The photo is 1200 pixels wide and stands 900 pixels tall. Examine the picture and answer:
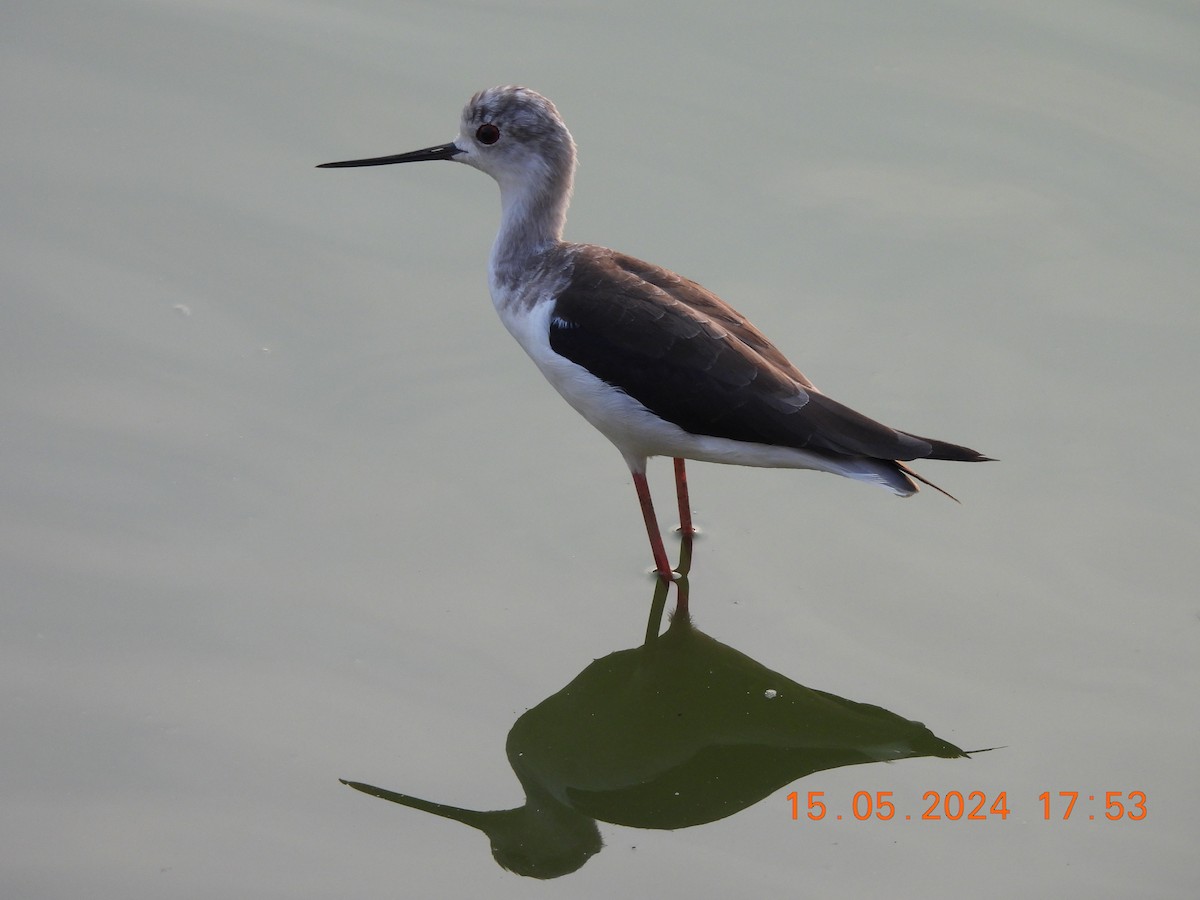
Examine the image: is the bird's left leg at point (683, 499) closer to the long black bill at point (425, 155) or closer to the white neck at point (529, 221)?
the white neck at point (529, 221)

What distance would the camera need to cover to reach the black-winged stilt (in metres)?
5.39

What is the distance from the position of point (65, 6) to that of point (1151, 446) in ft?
21.7

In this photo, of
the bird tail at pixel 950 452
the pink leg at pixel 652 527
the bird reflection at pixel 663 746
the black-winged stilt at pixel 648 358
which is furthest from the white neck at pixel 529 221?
the bird tail at pixel 950 452

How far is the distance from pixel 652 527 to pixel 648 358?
2.45 feet

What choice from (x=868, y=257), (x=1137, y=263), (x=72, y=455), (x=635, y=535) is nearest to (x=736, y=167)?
(x=868, y=257)

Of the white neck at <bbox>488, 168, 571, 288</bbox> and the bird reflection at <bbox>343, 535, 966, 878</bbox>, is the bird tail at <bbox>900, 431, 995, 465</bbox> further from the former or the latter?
the white neck at <bbox>488, 168, 571, 288</bbox>

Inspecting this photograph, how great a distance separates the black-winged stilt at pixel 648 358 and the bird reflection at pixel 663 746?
0.53 metres

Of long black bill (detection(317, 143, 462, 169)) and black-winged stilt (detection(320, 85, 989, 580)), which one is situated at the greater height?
long black bill (detection(317, 143, 462, 169))

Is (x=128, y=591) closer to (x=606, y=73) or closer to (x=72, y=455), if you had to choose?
(x=72, y=455)

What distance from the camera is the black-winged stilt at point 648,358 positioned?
5.39 meters

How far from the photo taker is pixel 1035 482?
638 centimetres

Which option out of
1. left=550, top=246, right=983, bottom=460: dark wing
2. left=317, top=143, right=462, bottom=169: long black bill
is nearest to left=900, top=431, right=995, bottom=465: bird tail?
left=550, top=246, right=983, bottom=460: dark wing

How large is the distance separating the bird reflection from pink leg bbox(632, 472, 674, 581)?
295 millimetres

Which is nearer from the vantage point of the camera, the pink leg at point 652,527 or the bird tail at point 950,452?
the bird tail at point 950,452
